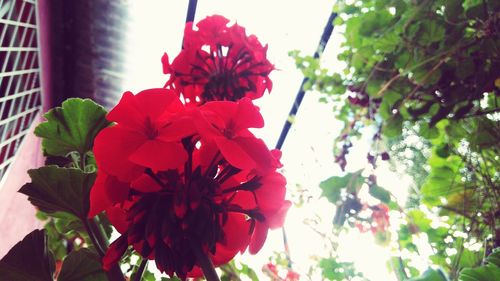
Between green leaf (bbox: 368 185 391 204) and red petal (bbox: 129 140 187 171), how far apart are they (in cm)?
67

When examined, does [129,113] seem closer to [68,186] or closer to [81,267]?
[68,186]

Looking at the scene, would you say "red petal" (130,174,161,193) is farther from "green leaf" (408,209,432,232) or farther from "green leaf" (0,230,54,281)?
"green leaf" (408,209,432,232)

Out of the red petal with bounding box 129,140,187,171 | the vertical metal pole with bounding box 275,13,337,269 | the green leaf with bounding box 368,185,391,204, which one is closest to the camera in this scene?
the red petal with bounding box 129,140,187,171

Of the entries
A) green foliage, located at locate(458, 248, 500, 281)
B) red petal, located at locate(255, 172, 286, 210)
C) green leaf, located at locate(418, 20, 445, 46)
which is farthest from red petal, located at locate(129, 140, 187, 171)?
green leaf, located at locate(418, 20, 445, 46)

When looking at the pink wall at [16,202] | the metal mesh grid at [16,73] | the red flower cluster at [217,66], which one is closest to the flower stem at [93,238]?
the red flower cluster at [217,66]

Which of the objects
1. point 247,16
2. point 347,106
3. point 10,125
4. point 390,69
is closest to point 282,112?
point 247,16

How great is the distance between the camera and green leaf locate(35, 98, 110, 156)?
58cm

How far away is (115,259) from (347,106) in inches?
52.6

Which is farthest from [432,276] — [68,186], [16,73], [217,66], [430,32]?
[16,73]

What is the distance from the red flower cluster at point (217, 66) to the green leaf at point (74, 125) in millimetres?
211

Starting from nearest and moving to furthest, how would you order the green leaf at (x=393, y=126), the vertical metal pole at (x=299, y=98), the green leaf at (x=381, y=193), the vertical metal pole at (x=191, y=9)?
the green leaf at (x=381, y=193), the green leaf at (x=393, y=126), the vertical metal pole at (x=299, y=98), the vertical metal pole at (x=191, y=9)

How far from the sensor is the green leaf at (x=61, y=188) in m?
0.49

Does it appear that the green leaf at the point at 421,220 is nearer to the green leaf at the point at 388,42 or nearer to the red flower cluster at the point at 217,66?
the green leaf at the point at 388,42

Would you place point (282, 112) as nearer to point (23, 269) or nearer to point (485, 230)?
point (485, 230)
